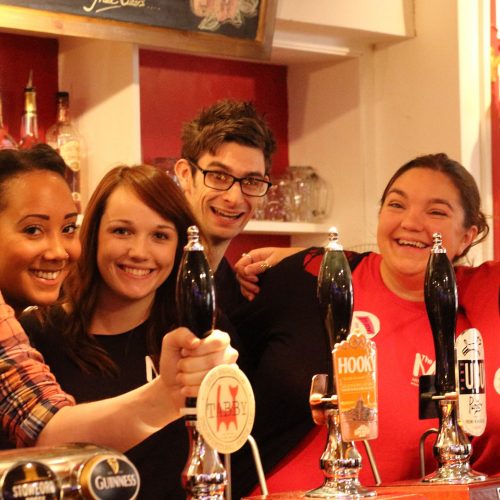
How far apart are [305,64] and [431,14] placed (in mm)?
501

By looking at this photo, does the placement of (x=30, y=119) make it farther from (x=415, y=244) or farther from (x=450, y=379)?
(x=450, y=379)

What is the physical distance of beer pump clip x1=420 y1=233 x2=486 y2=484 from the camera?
1376mm

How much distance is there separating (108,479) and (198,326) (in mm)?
255

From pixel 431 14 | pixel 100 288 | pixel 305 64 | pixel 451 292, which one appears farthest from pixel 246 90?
pixel 451 292

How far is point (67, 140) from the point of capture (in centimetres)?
293

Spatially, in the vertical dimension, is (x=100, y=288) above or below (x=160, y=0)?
below

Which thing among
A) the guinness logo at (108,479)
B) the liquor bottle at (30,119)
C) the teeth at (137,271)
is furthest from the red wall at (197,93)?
the guinness logo at (108,479)

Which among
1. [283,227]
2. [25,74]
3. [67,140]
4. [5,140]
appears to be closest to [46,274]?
[5,140]

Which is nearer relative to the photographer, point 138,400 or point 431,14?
point 138,400

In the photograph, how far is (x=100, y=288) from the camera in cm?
191

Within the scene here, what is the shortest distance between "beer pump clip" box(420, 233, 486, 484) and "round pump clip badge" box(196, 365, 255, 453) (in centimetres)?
40

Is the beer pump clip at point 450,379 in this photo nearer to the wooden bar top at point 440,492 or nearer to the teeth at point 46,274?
the wooden bar top at point 440,492

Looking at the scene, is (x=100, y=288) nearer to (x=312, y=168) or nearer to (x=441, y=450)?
(x=441, y=450)

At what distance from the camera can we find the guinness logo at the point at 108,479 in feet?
2.77
